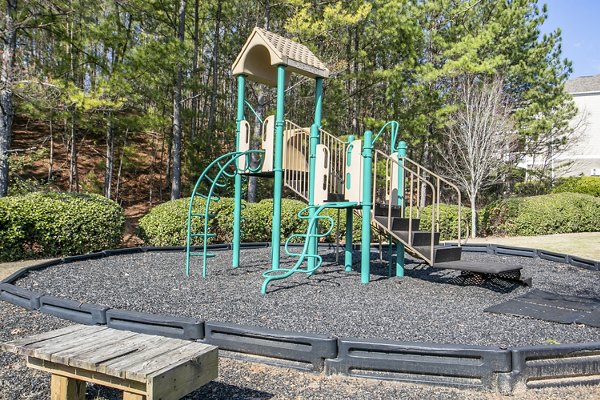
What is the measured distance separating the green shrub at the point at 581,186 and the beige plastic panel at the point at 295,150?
1619cm

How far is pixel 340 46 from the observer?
16469 mm

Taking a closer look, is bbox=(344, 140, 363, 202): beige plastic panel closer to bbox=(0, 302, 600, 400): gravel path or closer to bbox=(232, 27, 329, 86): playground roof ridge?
bbox=(232, 27, 329, 86): playground roof ridge

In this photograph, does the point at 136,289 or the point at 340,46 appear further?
the point at 340,46

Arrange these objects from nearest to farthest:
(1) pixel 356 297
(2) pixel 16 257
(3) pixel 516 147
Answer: (1) pixel 356 297, (2) pixel 16 257, (3) pixel 516 147

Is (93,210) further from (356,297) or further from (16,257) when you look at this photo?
(356,297)

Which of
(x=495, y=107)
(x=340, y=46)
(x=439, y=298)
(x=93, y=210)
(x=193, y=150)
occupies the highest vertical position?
(x=340, y=46)

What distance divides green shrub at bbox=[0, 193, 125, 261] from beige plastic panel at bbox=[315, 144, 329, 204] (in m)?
4.75

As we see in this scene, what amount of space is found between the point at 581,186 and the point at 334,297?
58.7ft

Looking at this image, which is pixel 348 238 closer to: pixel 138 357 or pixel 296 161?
pixel 296 161

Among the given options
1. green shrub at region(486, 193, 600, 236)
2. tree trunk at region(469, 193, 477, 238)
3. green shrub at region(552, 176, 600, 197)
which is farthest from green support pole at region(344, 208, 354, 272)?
green shrub at region(552, 176, 600, 197)

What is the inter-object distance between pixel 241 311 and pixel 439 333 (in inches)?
74.8

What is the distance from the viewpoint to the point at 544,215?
13891mm

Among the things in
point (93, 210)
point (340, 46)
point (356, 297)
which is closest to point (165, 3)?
point (340, 46)

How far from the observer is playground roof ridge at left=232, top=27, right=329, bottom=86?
255 inches
